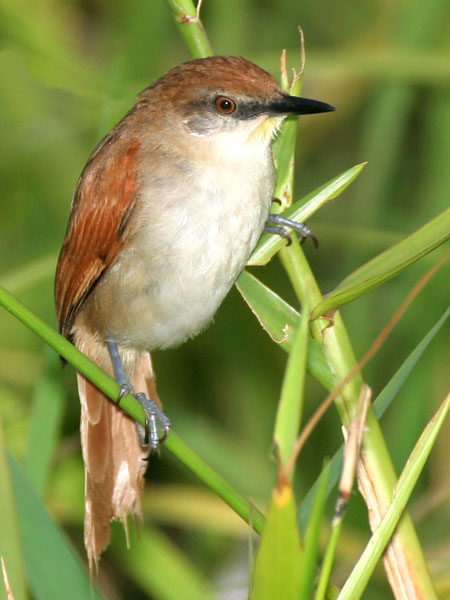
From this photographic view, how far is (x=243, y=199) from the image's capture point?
2617mm

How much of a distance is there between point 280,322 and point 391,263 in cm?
31

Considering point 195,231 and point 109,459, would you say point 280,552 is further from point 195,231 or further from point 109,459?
point 109,459

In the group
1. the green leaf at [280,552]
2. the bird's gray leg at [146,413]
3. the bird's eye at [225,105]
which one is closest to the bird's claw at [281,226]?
the bird's eye at [225,105]

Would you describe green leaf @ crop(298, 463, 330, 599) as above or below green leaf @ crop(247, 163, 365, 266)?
below

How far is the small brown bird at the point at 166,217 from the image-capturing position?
2609 millimetres

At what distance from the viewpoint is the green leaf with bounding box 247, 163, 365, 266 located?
2205 millimetres

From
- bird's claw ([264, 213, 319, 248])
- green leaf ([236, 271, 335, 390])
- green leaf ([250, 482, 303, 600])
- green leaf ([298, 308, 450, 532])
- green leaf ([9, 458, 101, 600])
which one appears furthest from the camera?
bird's claw ([264, 213, 319, 248])

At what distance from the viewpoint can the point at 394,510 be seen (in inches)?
66.8

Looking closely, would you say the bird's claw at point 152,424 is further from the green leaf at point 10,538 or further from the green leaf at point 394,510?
the green leaf at point 394,510

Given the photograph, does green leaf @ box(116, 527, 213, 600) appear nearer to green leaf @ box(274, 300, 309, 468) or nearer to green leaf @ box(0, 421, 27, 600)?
green leaf @ box(0, 421, 27, 600)

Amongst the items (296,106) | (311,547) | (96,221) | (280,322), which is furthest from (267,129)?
(311,547)

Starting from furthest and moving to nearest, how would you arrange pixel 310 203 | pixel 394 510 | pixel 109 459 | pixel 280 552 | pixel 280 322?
pixel 109 459 < pixel 310 203 < pixel 280 322 < pixel 394 510 < pixel 280 552

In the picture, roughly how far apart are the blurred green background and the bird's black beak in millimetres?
486

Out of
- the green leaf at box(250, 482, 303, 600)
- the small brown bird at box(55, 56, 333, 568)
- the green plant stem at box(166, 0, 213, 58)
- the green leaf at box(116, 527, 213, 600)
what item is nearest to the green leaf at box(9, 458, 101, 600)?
the small brown bird at box(55, 56, 333, 568)
